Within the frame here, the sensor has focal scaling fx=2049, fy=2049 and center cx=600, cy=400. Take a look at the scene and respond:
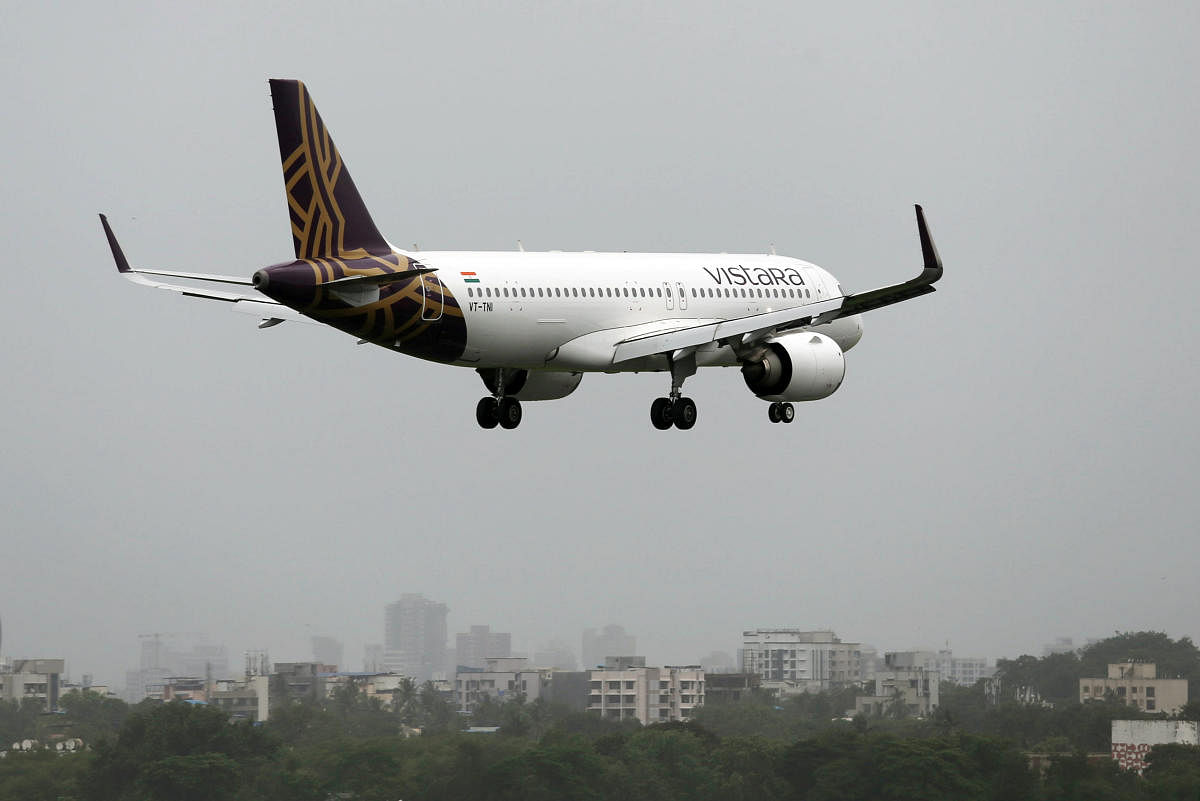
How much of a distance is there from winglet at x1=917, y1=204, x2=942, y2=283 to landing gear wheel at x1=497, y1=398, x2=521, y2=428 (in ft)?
57.1

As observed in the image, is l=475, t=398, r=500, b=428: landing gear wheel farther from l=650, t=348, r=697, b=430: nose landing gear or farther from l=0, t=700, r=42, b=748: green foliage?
l=0, t=700, r=42, b=748: green foliage

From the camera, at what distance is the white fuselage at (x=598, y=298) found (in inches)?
2581

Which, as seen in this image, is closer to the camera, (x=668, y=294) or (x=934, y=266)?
(x=934, y=266)

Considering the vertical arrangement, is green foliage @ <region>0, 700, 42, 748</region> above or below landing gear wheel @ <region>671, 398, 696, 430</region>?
below

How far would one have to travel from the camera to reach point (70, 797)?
12662 centimetres

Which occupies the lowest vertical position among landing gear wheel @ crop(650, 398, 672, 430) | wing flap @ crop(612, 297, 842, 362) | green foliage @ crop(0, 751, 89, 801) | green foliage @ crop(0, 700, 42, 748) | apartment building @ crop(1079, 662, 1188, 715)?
green foliage @ crop(0, 751, 89, 801)

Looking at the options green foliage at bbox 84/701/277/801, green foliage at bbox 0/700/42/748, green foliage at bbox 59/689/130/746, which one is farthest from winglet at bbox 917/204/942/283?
green foliage at bbox 0/700/42/748

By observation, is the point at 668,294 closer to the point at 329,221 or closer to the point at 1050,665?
the point at 329,221

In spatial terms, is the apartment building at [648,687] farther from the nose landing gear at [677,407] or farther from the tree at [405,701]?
the nose landing gear at [677,407]

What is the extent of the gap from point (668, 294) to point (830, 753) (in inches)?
2256

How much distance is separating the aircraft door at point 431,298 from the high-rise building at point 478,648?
97.8 metres

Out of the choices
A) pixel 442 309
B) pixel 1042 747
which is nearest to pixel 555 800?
pixel 1042 747

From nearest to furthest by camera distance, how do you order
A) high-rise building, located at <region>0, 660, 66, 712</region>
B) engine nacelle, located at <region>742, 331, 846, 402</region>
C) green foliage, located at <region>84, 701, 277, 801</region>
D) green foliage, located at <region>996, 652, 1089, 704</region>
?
engine nacelle, located at <region>742, 331, 846, 402</region> → green foliage, located at <region>84, 701, 277, 801</region> → green foliage, located at <region>996, 652, 1089, 704</region> → high-rise building, located at <region>0, 660, 66, 712</region>

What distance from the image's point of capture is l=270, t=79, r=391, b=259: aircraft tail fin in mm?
62250
